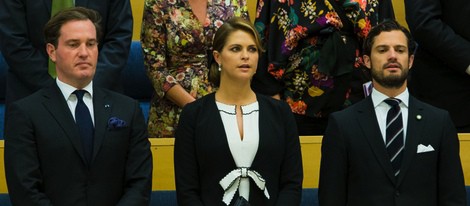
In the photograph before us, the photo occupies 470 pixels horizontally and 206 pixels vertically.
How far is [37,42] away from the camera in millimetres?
4578

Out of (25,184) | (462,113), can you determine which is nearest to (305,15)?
(462,113)

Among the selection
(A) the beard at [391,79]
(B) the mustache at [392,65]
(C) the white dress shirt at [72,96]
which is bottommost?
(C) the white dress shirt at [72,96]

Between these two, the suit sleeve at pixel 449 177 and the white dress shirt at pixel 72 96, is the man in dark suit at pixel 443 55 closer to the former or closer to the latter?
the suit sleeve at pixel 449 177

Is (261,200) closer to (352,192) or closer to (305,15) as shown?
(352,192)

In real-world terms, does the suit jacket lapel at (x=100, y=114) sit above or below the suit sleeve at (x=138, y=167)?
above

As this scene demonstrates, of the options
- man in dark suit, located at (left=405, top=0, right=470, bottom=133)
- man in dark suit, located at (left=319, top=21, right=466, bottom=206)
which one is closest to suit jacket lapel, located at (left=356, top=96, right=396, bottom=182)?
man in dark suit, located at (left=319, top=21, right=466, bottom=206)

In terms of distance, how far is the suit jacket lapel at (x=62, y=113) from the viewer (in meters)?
3.75

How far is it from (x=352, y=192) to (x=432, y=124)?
41 centimetres

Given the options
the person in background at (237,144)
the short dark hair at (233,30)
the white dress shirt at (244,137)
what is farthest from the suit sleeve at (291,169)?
the short dark hair at (233,30)

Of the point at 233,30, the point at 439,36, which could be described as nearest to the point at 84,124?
the point at 233,30

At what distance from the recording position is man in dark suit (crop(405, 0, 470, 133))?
4.79 m

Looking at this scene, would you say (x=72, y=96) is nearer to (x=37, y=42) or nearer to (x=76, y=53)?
(x=76, y=53)

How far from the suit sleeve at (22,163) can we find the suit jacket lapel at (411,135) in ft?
4.36

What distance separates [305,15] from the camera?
4.68 meters
